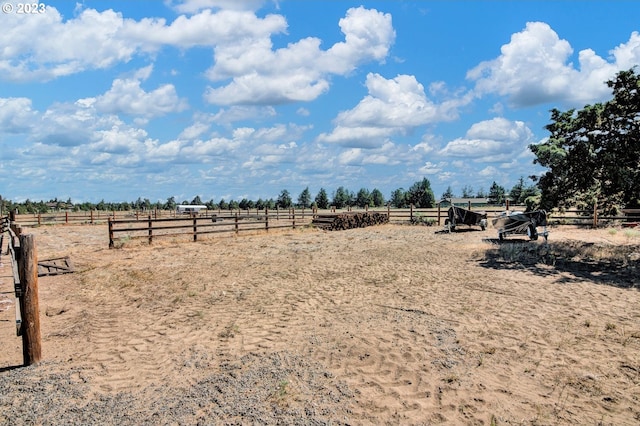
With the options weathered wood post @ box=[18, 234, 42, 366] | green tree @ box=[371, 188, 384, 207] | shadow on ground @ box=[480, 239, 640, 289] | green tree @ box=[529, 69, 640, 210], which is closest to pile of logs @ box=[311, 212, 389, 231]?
shadow on ground @ box=[480, 239, 640, 289]

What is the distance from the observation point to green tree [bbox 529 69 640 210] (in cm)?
1143

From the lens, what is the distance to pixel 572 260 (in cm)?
1222

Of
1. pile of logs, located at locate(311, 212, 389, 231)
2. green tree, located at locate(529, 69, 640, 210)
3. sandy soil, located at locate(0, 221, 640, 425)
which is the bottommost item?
sandy soil, located at locate(0, 221, 640, 425)

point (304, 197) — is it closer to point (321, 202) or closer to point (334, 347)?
point (321, 202)

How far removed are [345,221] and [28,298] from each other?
2157cm

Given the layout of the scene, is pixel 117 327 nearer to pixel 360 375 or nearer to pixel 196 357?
pixel 196 357

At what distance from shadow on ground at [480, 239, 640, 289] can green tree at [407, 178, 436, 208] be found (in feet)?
146

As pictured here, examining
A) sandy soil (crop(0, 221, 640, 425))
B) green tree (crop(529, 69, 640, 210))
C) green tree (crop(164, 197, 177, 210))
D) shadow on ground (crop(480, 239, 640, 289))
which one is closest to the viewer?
sandy soil (crop(0, 221, 640, 425))

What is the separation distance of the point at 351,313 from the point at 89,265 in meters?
9.38

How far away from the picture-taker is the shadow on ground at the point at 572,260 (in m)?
9.88

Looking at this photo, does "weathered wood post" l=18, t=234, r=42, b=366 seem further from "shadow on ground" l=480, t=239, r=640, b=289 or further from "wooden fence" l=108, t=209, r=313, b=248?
"wooden fence" l=108, t=209, r=313, b=248

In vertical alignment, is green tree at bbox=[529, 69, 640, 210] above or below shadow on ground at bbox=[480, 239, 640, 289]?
above

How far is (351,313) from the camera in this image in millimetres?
7156

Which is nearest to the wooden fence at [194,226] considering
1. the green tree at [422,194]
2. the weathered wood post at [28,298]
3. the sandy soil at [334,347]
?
the sandy soil at [334,347]
